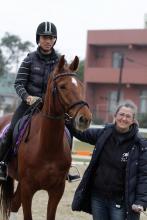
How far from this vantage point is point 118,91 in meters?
41.8

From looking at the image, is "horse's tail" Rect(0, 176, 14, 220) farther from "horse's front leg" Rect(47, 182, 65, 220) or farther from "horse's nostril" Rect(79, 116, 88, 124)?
"horse's nostril" Rect(79, 116, 88, 124)

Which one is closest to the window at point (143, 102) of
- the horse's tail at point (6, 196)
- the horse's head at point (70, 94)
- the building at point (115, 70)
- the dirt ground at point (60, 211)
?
the building at point (115, 70)

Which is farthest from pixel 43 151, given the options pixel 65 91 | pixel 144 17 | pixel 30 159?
pixel 144 17

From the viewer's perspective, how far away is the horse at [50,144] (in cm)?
532

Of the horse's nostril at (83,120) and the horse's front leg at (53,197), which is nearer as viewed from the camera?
the horse's nostril at (83,120)

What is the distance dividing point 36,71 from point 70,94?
1.32 m

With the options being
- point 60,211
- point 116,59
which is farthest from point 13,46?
A: point 60,211

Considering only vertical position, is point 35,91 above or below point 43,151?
above

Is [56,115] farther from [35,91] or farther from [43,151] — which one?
[35,91]

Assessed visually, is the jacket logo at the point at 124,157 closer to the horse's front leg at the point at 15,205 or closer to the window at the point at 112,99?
the horse's front leg at the point at 15,205

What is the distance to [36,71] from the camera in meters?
6.35

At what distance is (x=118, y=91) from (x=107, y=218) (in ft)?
122

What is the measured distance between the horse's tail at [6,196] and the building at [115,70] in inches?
1346

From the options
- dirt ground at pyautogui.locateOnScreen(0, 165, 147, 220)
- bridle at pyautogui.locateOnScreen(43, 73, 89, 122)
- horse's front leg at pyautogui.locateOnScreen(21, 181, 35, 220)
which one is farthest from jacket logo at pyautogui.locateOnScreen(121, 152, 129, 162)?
dirt ground at pyautogui.locateOnScreen(0, 165, 147, 220)
